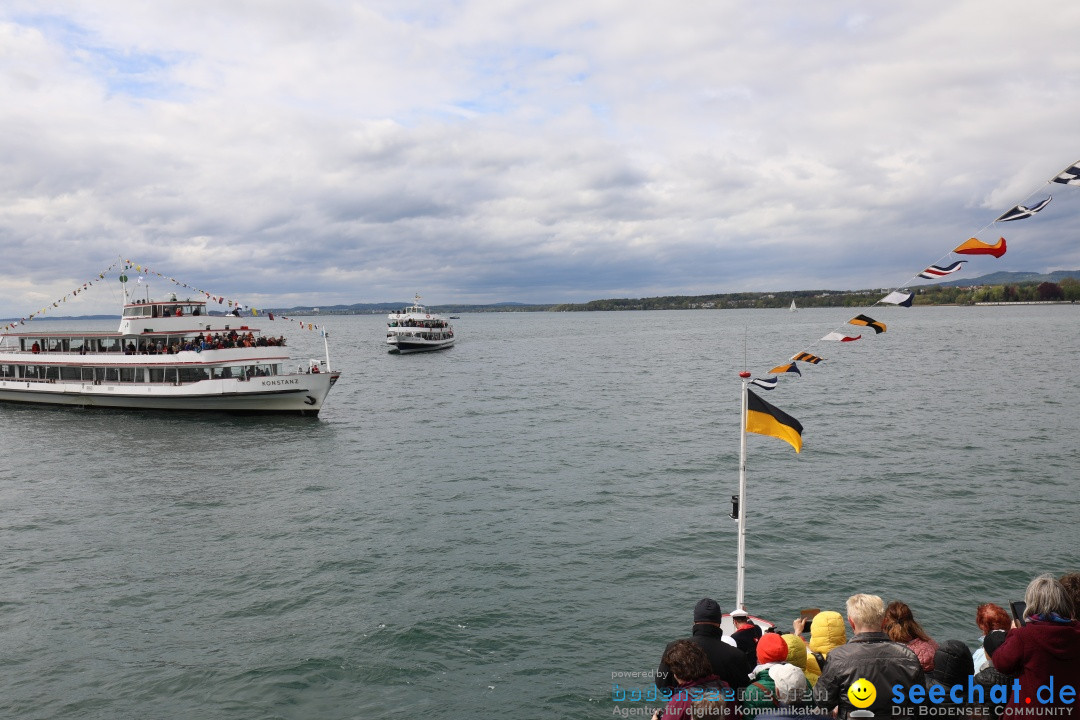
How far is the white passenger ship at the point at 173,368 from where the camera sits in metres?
42.0

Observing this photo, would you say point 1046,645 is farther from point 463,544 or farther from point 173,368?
point 173,368

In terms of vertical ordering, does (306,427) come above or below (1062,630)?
below

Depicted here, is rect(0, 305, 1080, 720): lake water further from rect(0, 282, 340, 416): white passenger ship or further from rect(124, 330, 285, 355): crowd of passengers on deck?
rect(124, 330, 285, 355): crowd of passengers on deck

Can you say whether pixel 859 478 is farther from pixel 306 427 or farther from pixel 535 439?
pixel 306 427

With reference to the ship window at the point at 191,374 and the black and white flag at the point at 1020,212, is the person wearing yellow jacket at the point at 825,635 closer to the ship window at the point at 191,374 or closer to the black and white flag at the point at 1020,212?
the black and white flag at the point at 1020,212

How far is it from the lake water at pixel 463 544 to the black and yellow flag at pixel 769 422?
15.9ft

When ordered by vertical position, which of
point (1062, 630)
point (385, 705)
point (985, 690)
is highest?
point (1062, 630)

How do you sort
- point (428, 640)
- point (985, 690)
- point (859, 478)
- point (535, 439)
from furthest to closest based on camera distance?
point (535, 439)
point (859, 478)
point (428, 640)
point (985, 690)

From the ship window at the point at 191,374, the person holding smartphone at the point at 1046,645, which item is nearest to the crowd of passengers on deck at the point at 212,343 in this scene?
the ship window at the point at 191,374

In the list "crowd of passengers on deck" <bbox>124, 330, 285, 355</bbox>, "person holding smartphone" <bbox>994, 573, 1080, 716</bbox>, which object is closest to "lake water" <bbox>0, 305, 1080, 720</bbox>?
"crowd of passengers on deck" <bbox>124, 330, 285, 355</bbox>

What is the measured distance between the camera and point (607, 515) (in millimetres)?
22000

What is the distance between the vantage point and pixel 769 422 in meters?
12.1

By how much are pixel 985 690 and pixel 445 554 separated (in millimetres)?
13862

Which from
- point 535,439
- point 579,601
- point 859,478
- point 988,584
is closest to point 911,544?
point 988,584
